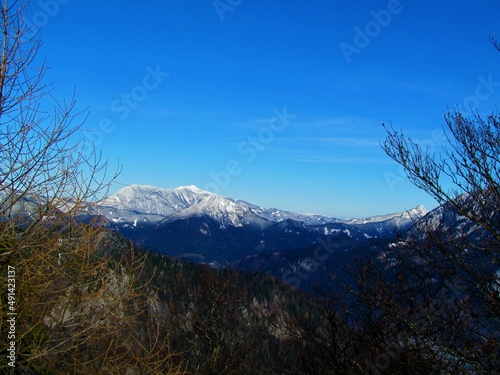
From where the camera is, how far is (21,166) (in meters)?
7.12

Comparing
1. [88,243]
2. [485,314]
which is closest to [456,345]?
[485,314]

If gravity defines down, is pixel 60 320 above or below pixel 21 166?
below

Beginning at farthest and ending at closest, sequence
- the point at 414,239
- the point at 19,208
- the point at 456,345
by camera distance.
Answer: the point at 414,239 → the point at 456,345 → the point at 19,208

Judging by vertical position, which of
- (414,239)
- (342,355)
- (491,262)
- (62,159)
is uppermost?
(62,159)

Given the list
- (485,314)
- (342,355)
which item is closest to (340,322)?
(342,355)

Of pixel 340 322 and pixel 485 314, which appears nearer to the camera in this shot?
pixel 485 314

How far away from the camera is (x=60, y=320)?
8.14 meters

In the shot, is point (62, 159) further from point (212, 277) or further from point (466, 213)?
point (212, 277)

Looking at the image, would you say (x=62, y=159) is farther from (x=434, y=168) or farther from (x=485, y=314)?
(x=485, y=314)

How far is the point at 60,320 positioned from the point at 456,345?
930 centimetres

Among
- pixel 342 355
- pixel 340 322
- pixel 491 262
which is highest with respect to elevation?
pixel 491 262

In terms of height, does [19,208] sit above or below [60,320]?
above

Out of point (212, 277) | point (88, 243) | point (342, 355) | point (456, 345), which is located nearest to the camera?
point (88, 243)

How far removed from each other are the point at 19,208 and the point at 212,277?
18239 millimetres
